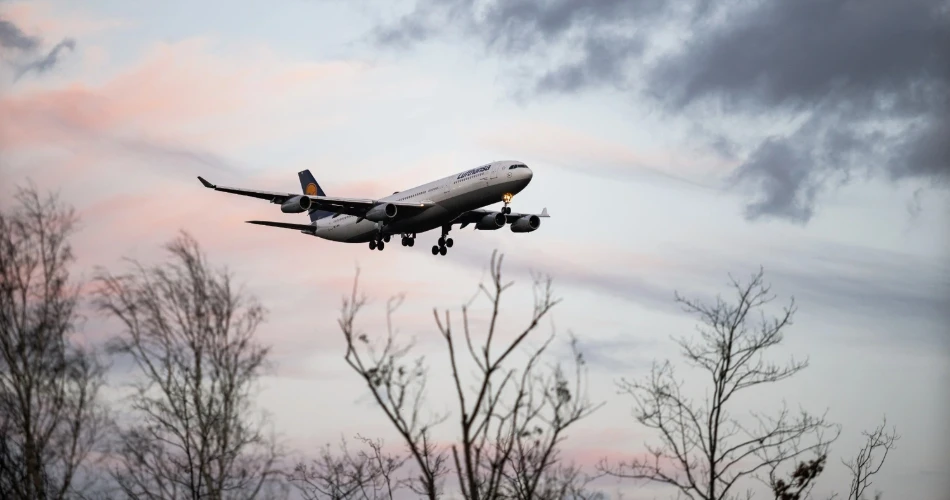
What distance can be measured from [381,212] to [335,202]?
3601mm

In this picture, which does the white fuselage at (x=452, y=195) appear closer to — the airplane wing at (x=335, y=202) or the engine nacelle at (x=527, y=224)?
the airplane wing at (x=335, y=202)

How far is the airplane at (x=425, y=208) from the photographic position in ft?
215

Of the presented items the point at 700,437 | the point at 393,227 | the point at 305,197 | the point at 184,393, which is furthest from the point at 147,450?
the point at 393,227

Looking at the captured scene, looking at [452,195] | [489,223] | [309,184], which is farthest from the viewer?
[309,184]

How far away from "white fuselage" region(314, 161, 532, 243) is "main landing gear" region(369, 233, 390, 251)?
15.6 inches

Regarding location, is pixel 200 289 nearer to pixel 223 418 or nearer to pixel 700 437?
pixel 223 418

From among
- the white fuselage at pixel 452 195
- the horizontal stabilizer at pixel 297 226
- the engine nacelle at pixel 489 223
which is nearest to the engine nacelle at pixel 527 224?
the engine nacelle at pixel 489 223

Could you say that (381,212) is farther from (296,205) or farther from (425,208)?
(296,205)

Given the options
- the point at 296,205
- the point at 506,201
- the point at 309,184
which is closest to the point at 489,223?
the point at 506,201

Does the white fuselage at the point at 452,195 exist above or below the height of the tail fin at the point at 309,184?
below

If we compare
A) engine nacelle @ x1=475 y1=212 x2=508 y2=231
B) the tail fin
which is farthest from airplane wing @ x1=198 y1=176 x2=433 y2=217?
the tail fin

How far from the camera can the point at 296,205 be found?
6688 cm

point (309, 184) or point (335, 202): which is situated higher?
point (309, 184)

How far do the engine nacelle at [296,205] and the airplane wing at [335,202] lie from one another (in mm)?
887
